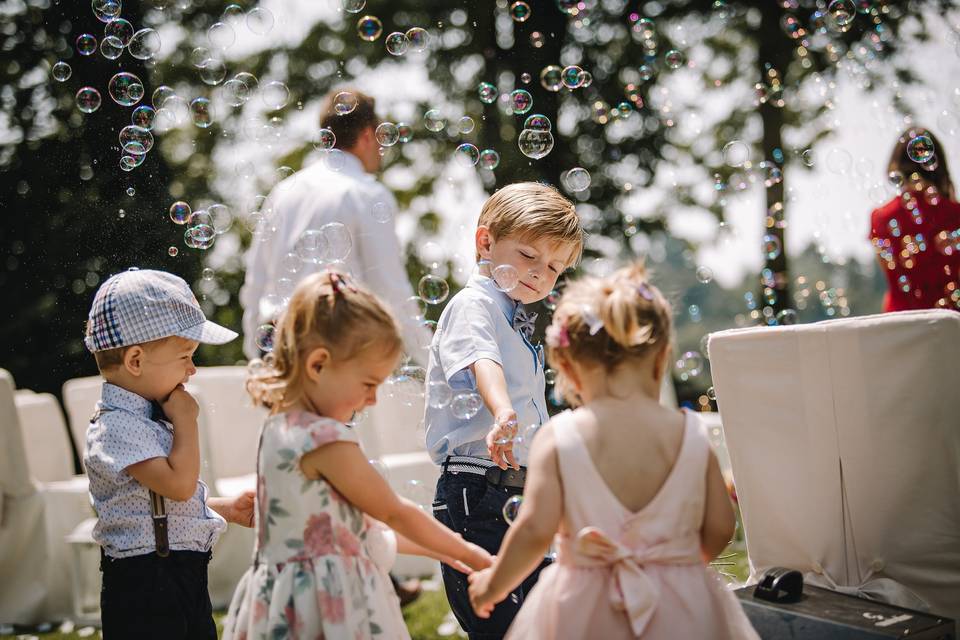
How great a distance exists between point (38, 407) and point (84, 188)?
4.73ft

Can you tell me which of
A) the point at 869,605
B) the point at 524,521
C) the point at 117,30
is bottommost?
the point at 869,605

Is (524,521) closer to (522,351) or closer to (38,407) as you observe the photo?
(522,351)

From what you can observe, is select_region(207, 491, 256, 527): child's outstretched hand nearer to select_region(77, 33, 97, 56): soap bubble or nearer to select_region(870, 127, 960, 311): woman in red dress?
select_region(77, 33, 97, 56): soap bubble

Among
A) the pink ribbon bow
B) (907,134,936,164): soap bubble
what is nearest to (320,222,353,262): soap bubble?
the pink ribbon bow

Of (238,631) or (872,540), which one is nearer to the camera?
(238,631)

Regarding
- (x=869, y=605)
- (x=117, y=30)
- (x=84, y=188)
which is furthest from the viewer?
(x=84, y=188)

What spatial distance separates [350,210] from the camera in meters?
3.81

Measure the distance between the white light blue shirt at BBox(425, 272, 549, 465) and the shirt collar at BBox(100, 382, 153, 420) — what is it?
26.7 inches

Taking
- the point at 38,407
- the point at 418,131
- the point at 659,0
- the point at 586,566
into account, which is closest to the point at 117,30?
the point at 38,407

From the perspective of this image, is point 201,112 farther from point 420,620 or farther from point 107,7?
point 420,620

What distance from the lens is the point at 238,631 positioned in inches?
73.3

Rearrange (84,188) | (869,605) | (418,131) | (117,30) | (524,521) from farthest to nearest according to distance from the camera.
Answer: (418,131)
(84,188)
(117,30)
(869,605)
(524,521)

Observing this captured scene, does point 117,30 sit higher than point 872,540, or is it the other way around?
point 117,30

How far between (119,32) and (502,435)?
2.69 meters
